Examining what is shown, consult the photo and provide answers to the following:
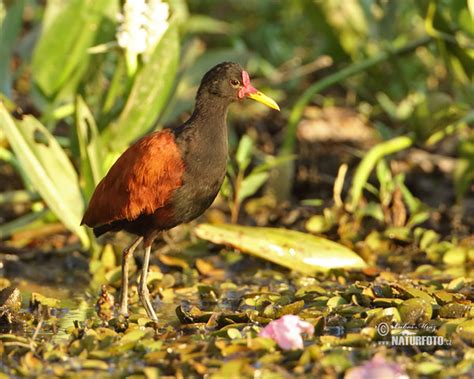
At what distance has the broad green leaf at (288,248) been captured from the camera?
5.98 meters

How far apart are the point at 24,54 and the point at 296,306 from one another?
3.54m

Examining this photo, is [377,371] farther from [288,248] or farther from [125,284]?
[288,248]

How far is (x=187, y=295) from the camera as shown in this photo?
573cm

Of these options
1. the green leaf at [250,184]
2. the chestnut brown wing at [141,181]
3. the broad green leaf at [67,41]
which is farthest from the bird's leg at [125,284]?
the broad green leaf at [67,41]

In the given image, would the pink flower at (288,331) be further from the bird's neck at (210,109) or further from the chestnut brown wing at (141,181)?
the bird's neck at (210,109)

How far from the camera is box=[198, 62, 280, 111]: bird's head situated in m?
5.29

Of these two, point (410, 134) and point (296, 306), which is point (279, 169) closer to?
point (410, 134)

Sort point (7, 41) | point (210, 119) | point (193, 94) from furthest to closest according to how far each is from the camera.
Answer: point (193, 94)
point (7, 41)
point (210, 119)

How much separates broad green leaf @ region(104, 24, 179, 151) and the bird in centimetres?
81

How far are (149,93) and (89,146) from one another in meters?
0.48

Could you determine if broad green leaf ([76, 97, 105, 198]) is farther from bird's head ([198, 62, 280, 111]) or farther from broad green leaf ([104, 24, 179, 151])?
bird's head ([198, 62, 280, 111])

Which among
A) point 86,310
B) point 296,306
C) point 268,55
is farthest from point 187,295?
point 268,55

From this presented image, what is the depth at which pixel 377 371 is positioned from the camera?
3883 mm

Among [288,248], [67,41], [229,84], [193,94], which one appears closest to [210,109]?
[229,84]
